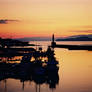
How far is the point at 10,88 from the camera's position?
25.9m

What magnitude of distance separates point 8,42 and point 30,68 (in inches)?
1861

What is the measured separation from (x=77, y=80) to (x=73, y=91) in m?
5.45

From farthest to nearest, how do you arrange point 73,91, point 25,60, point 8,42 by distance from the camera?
1. point 8,42
2. point 25,60
3. point 73,91

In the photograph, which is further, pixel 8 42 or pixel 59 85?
pixel 8 42

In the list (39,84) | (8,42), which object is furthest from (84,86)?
(8,42)

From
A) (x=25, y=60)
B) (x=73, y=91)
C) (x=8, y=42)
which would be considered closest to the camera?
(x=73, y=91)

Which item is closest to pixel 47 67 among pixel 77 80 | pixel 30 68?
pixel 30 68

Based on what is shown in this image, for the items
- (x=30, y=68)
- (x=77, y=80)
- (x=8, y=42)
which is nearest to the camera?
(x=77, y=80)

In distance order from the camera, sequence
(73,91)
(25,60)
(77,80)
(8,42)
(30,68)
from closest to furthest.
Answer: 1. (73,91)
2. (77,80)
3. (30,68)
4. (25,60)
5. (8,42)

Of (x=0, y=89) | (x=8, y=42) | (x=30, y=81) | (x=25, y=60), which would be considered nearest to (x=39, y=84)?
(x=30, y=81)

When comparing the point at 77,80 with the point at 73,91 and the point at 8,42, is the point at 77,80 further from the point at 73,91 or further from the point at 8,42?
the point at 8,42

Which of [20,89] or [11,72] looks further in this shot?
[11,72]

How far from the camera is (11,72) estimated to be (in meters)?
30.2

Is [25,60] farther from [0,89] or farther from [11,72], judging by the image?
[0,89]
